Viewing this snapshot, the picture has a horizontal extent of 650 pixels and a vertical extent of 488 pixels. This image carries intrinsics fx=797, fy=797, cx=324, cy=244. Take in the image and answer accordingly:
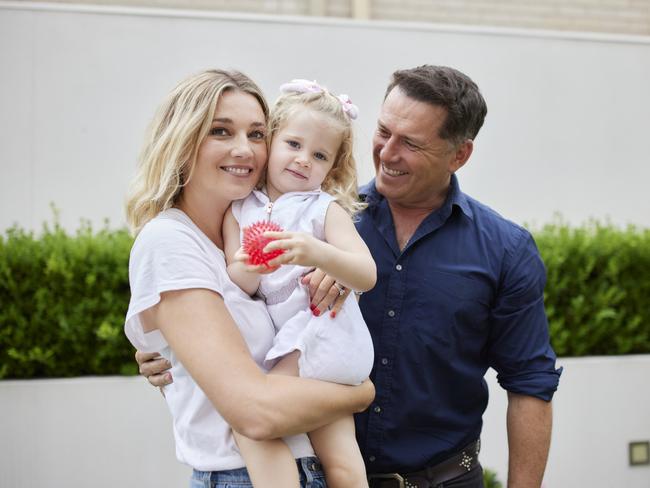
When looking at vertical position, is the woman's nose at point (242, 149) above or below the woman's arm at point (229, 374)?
above

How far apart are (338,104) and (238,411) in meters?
1.02

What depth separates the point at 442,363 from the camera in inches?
108

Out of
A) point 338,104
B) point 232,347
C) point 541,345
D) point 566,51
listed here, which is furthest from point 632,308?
point 232,347

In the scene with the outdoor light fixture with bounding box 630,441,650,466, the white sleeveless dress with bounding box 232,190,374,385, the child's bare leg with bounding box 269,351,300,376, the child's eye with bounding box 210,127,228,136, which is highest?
the child's eye with bounding box 210,127,228,136

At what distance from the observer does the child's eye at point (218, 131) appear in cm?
218

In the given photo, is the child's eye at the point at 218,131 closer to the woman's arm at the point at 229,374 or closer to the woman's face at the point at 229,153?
the woman's face at the point at 229,153

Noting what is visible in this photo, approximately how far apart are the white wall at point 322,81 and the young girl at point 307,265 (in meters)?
3.26

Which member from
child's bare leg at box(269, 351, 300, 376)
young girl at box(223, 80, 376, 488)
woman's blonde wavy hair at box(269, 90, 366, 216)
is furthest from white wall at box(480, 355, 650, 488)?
child's bare leg at box(269, 351, 300, 376)

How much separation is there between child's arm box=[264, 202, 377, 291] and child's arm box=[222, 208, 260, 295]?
182 millimetres

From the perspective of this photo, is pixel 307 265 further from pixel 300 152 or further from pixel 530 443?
pixel 530 443

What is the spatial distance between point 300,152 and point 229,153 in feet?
0.80

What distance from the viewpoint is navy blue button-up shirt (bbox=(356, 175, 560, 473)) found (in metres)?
2.71

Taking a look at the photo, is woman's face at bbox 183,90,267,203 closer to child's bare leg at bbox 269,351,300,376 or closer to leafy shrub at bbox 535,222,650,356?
child's bare leg at bbox 269,351,300,376

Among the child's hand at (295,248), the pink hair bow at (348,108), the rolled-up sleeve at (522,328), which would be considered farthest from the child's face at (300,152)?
the rolled-up sleeve at (522,328)
